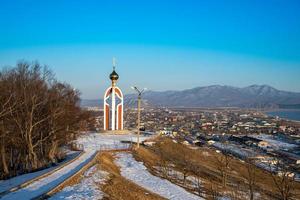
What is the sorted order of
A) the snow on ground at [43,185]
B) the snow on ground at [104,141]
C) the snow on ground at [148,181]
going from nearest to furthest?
the snow on ground at [43,185], the snow on ground at [148,181], the snow on ground at [104,141]

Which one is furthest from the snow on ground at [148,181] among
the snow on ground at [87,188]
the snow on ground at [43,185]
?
the snow on ground at [43,185]

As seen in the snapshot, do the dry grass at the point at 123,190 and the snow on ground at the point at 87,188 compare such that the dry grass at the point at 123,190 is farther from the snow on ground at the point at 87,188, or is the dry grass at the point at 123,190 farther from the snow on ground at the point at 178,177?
the snow on ground at the point at 178,177

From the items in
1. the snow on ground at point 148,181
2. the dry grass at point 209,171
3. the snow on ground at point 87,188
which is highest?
the snow on ground at point 87,188

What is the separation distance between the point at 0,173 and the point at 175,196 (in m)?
11.5

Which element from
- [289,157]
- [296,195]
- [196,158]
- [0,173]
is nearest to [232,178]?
[296,195]

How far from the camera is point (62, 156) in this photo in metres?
29.8

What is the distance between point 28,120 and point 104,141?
13.4 m

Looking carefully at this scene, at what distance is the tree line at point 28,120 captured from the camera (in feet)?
79.2

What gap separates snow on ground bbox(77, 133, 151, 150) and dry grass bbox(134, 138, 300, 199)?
2.58m

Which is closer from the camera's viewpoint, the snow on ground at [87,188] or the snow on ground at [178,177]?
the snow on ground at [87,188]

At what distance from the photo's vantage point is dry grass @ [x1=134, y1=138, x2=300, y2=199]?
24.7 metres

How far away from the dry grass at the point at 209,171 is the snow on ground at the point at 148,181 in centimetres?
90

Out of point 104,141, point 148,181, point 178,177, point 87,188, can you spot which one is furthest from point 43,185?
point 104,141

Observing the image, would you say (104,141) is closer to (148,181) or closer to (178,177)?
(178,177)
